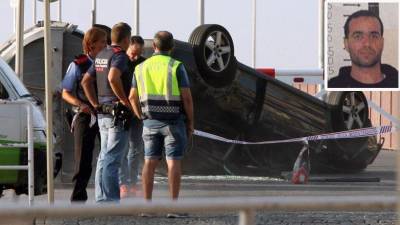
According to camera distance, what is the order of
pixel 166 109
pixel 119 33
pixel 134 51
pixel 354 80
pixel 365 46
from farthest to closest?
1. pixel 134 51
2. pixel 354 80
3. pixel 365 46
4. pixel 119 33
5. pixel 166 109

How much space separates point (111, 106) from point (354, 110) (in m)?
8.34

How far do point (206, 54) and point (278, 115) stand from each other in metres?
1.81

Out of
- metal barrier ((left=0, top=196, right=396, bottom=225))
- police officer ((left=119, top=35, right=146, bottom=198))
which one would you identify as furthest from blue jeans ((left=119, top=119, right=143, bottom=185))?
metal barrier ((left=0, top=196, right=396, bottom=225))

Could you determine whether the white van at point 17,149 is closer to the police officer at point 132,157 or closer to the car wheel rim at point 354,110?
the police officer at point 132,157

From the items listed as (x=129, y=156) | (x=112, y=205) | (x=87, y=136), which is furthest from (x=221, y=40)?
(x=112, y=205)

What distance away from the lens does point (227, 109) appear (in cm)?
1659

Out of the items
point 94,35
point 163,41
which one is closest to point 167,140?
point 163,41

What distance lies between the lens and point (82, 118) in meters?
11.3

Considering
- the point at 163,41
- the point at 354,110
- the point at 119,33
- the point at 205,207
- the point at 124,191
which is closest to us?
the point at 205,207

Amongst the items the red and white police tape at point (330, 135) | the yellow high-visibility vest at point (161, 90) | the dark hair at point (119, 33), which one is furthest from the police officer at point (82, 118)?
the red and white police tape at point (330, 135)

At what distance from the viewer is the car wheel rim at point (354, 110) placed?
18.3 metres

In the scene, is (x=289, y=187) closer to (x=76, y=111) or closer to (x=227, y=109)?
(x=227, y=109)

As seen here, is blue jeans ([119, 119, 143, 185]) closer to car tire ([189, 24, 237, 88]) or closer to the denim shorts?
the denim shorts

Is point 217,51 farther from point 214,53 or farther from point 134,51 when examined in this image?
point 134,51
